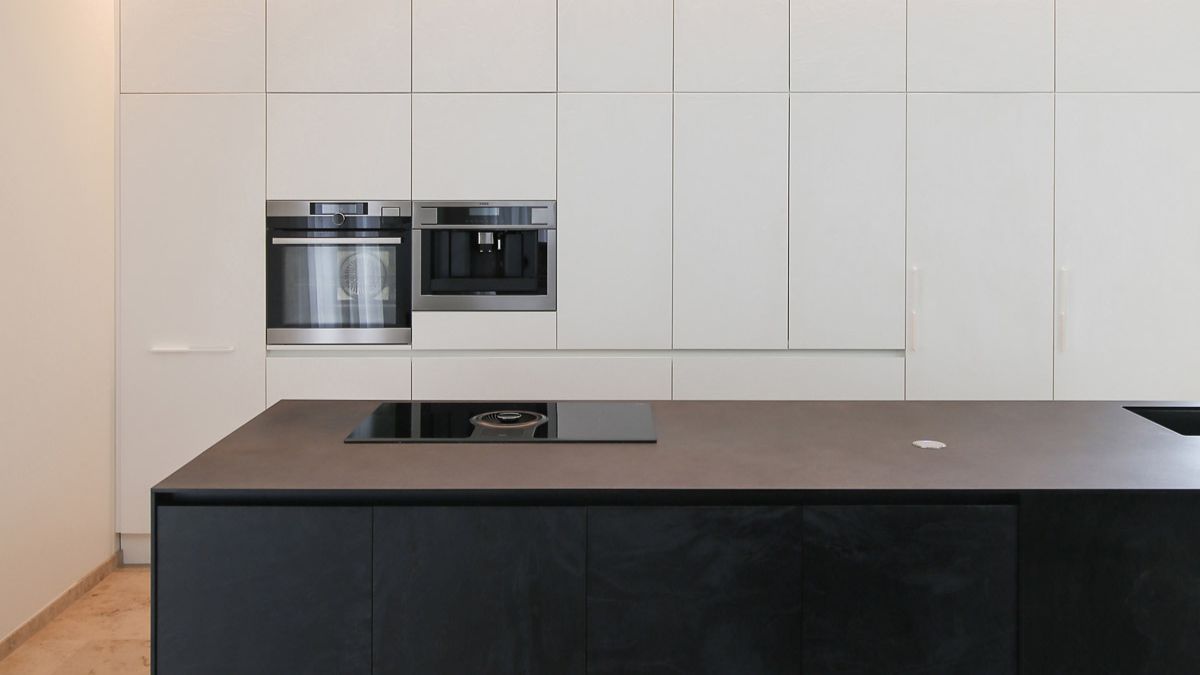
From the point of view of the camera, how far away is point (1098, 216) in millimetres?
3463

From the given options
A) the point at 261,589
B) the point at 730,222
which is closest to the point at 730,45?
the point at 730,222

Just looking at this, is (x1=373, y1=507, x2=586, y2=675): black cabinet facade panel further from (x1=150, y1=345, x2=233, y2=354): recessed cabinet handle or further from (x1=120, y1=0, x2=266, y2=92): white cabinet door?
(x1=120, y1=0, x2=266, y2=92): white cabinet door

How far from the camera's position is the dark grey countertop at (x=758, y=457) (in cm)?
145

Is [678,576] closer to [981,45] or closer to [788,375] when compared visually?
[788,375]

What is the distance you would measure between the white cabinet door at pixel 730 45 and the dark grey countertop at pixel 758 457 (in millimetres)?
1777

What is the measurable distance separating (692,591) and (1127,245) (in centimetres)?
283

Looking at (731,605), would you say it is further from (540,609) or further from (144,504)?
(144,504)

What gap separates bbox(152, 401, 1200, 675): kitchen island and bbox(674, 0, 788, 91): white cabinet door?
2275 millimetres

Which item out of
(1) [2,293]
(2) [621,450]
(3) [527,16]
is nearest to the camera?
(2) [621,450]

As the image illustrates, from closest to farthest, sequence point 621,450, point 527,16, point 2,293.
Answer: point 621,450 < point 2,293 < point 527,16

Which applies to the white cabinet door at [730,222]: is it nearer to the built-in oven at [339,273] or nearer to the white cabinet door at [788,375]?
the white cabinet door at [788,375]

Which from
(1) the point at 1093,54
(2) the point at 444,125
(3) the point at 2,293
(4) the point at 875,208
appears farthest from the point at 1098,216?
(3) the point at 2,293

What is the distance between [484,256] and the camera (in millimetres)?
3518

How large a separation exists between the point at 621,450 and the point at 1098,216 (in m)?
2.66
